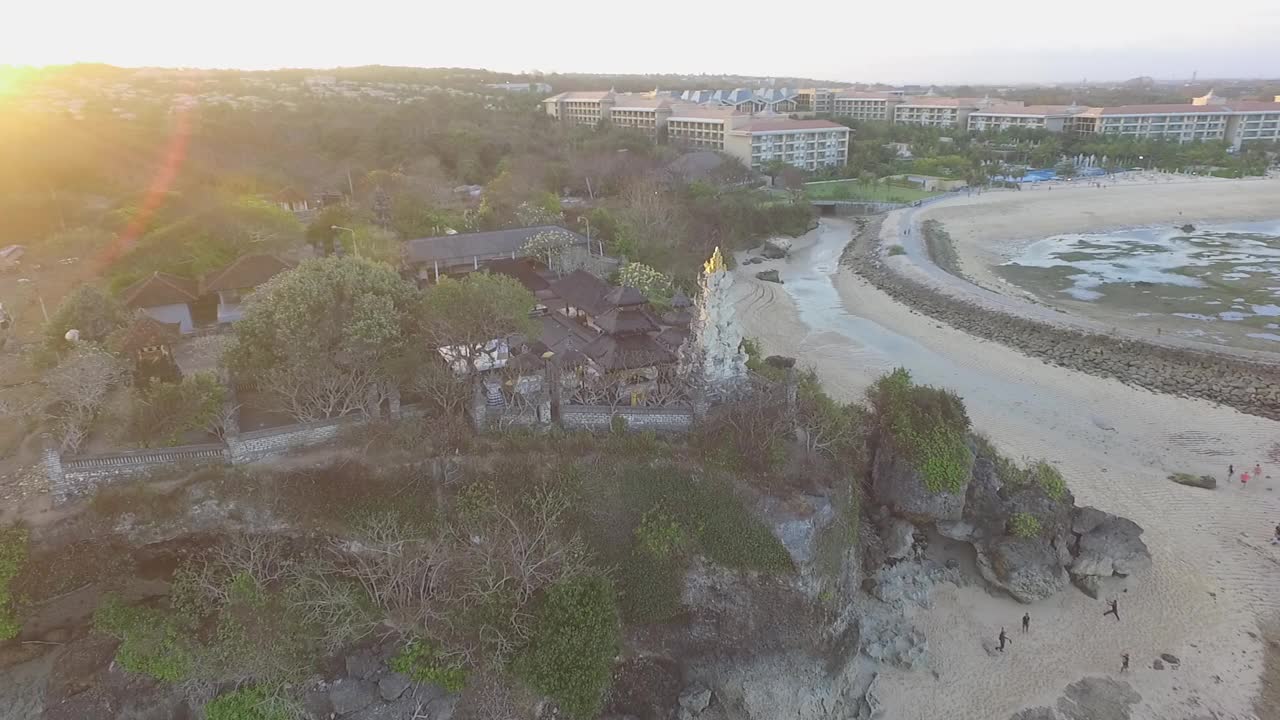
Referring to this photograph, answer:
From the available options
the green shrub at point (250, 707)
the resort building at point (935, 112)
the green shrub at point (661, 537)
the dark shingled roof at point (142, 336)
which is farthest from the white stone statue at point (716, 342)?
the resort building at point (935, 112)

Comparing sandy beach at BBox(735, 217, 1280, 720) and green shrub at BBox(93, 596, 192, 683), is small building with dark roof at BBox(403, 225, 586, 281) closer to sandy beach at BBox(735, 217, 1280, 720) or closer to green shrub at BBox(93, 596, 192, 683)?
sandy beach at BBox(735, 217, 1280, 720)

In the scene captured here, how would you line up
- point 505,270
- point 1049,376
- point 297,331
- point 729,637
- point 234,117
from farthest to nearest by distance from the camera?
point 234,117
point 505,270
point 1049,376
point 297,331
point 729,637

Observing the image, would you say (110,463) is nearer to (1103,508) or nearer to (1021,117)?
(1103,508)

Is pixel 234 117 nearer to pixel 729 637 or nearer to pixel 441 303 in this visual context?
pixel 441 303

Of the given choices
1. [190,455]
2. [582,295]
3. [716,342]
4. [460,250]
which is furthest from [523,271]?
[190,455]

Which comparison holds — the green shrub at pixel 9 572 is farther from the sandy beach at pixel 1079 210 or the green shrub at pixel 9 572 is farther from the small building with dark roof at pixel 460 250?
the sandy beach at pixel 1079 210

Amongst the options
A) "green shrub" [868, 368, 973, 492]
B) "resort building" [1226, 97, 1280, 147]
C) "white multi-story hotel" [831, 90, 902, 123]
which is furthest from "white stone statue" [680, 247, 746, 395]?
"resort building" [1226, 97, 1280, 147]

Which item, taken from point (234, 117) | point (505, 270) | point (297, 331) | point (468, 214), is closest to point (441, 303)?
point (297, 331)
